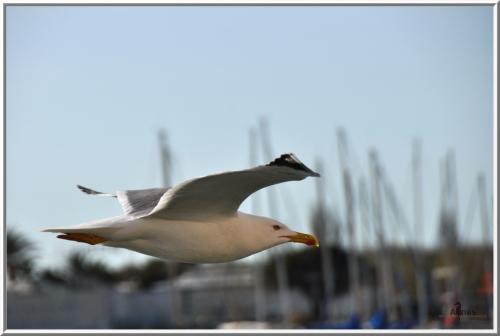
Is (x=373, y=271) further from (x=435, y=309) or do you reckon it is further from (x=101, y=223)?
(x=101, y=223)

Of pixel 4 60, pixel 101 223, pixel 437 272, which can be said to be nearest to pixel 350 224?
pixel 437 272

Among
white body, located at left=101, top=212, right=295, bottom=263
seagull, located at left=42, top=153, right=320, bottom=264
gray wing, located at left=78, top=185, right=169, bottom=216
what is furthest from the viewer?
gray wing, located at left=78, top=185, right=169, bottom=216

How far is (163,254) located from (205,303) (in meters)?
A: 41.7

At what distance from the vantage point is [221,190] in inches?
375

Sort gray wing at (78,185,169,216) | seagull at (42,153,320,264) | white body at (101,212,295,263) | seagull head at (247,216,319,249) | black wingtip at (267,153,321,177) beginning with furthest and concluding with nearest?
gray wing at (78,185,169,216), seagull head at (247,216,319,249), white body at (101,212,295,263), seagull at (42,153,320,264), black wingtip at (267,153,321,177)

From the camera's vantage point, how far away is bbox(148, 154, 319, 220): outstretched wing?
28.6ft

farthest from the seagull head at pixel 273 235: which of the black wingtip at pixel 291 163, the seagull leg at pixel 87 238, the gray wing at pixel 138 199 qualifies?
the black wingtip at pixel 291 163

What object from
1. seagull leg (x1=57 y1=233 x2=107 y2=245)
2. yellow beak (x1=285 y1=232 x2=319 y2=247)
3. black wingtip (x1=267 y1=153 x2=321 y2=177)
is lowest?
yellow beak (x1=285 y1=232 x2=319 y2=247)

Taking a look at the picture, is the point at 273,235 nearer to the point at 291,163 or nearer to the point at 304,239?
the point at 304,239

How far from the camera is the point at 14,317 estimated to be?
1358 inches

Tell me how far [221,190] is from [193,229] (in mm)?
584

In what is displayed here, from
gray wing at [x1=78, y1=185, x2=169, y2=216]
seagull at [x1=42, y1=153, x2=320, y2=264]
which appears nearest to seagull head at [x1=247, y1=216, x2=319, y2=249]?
seagull at [x1=42, y1=153, x2=320, y2=264]

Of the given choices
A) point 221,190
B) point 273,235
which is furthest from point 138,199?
point 221,190

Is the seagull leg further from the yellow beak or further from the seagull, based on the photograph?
the yellow beak
